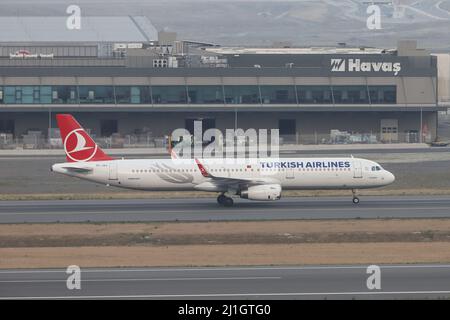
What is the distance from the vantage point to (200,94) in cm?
11469

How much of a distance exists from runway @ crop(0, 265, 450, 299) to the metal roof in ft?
330

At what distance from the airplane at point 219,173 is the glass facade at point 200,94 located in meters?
51.5

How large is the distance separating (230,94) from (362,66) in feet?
55.7

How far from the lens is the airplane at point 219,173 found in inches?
2419

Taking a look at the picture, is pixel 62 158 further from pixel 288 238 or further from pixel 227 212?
pixel 288 238

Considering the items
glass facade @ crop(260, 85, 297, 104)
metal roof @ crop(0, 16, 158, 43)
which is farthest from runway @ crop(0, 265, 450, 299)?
metal roof @ crop(0, 16, 158, 43)

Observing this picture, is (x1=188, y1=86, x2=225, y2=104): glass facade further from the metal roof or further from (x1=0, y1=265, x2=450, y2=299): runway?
(x1=0, y1=265, x2=450, y2=299): runway

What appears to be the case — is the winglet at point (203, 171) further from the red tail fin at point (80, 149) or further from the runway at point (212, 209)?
the red tail fin at point (80, 149)

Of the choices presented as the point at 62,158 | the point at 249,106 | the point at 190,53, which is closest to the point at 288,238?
the point at 62,158

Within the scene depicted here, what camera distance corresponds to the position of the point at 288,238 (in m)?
47.2

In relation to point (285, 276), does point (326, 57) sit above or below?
above

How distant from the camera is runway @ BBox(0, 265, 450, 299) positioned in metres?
34.0

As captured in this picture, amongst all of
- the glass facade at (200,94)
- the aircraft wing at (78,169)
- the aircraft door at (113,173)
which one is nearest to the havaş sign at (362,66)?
the glass facade at (200,94)
